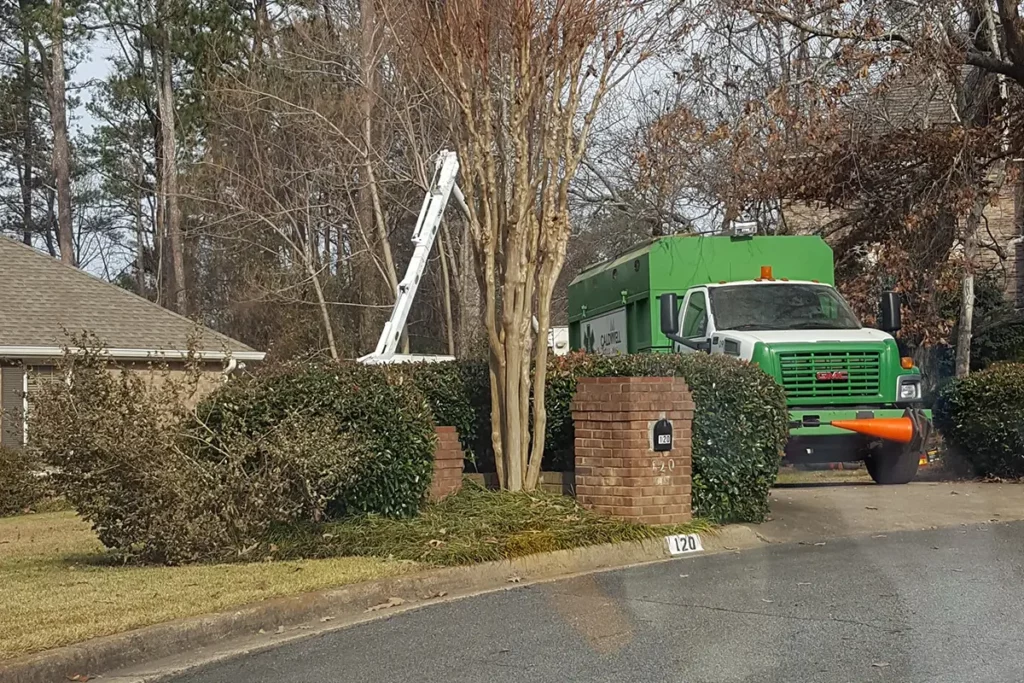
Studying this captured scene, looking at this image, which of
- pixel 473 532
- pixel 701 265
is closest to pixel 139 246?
pixel 701 265

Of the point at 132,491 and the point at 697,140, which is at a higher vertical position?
the point at 697,140

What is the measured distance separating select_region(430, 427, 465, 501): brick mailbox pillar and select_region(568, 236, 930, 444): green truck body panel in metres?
4.27

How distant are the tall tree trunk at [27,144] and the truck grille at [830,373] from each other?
2885 cm

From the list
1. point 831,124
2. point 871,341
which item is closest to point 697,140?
point 831,124

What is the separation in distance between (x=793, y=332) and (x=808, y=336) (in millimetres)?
261

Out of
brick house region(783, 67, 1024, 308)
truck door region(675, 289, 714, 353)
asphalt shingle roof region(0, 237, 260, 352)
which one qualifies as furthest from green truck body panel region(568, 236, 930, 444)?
asphalt shingle roof region(0, 237, 260, 352)

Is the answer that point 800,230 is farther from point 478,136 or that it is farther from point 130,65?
point 130,65

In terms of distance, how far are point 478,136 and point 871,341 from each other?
5.96m

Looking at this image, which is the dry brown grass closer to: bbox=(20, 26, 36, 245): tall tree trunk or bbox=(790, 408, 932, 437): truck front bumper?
bbox=(790, 408, 932, 437): truck front bumper

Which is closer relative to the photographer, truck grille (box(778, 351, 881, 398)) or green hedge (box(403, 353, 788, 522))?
green hedge (box(403, 353, 788, 522))

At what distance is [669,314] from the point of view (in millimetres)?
14391

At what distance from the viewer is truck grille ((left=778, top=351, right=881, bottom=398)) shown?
1380 centimetres

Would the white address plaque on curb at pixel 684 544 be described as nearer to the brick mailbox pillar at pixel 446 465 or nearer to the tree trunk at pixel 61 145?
the brick mailbox pillar at pixel 446 465

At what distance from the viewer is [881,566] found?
898 centimetres
